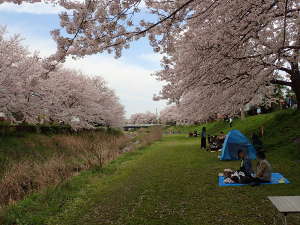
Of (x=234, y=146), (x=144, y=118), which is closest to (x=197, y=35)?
(x=234, y=146)

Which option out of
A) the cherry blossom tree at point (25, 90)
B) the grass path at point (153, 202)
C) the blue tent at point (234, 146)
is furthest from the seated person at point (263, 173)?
the cherry blossom tree at point (25, 90)

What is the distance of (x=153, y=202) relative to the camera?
7.25 meters

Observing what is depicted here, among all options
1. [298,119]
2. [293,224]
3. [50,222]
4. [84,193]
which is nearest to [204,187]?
[293,224]

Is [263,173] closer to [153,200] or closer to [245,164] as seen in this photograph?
[245,164]

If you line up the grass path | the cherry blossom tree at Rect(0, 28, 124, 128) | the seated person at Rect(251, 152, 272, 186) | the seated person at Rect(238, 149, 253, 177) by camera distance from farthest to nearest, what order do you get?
the cherry blossom tree at Rect(0, 28, 124, 128) → the seated person at Rect(238, 149, 253, 177) → the seated person at Rect(251, 152, 272, 186) → the grass path

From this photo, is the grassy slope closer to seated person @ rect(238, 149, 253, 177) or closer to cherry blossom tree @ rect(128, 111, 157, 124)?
seated person @ rect(238, 149, 253, 177)

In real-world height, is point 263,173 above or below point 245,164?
below

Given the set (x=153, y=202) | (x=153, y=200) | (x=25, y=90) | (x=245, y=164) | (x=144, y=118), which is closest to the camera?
(x=153, y=202)

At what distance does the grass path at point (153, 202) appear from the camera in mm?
5902

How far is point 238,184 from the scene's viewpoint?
847 centimetres

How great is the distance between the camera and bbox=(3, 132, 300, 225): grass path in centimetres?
590

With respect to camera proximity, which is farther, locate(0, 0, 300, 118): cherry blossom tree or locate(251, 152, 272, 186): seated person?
locate(251, 152, 272, 186): seated person

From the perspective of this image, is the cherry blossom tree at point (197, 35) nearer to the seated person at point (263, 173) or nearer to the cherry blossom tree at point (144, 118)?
the seated person at point (263, 173)

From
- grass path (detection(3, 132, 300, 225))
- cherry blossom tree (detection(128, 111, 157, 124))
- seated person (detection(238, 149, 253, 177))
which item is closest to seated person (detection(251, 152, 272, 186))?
grass path (detection(3, 132, 300, 225))
